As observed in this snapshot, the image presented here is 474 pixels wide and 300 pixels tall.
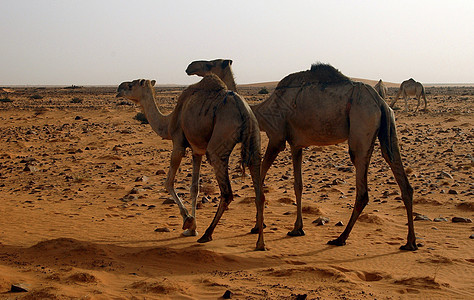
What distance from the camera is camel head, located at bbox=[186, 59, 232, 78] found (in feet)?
31.6

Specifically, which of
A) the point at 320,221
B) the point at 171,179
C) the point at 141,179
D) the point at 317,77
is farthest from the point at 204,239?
the point at 141,179

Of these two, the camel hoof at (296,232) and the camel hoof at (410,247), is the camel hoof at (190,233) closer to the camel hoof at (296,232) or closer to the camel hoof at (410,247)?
the camel hoof at (296,232)

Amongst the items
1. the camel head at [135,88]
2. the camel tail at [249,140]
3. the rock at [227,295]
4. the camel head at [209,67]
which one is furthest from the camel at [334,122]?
the rock at [227,295]

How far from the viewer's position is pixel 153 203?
33.8 ft

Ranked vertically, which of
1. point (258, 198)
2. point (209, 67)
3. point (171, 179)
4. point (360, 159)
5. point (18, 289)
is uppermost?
point (209, 67)

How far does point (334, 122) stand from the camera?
7539 mm

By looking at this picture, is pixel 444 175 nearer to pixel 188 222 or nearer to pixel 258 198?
pixel 258 198

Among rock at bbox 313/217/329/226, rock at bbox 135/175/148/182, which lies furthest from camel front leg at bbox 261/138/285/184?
rock at bbox 135/175/148/182

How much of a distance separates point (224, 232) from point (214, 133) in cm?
188

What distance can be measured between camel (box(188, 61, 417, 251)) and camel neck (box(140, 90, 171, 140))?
160cm

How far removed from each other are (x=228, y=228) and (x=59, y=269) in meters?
3.24

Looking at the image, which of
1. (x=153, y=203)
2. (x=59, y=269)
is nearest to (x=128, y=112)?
(x=153, y=203)

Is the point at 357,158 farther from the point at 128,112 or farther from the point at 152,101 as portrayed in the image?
the point at 128,112

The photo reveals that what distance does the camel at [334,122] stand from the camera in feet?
23.7
